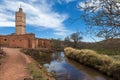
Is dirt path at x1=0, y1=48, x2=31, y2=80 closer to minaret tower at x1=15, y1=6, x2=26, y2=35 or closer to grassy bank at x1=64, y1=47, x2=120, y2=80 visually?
grassy bank at x1=64, y1=47, x2=120, y2=80

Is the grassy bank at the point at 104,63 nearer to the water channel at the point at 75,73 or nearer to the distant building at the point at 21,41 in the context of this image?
the water channel at the point at 75,73

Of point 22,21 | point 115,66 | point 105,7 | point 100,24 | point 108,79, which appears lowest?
point 108,79

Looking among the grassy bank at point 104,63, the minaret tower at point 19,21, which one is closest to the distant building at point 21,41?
the minaret tower at point 19,21

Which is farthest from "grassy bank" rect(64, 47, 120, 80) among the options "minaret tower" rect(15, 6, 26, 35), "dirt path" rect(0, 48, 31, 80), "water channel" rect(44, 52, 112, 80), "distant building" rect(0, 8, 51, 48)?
"minaret tower" rect(15, 6, 26, 35)

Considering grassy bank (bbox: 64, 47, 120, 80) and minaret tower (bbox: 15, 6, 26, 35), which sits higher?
minaret tower (bbox: 15, 6, 26, 35)

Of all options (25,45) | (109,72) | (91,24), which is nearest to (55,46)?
(25,45)

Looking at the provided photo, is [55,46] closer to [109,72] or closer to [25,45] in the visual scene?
[25,45]

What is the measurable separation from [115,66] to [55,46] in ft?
161

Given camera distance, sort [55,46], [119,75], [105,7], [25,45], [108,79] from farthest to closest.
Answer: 1. [55,46]
2. [25,45]
3. [108,79]
4. [119,75]
5. [105,7]

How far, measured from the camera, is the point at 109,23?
36.1 feet

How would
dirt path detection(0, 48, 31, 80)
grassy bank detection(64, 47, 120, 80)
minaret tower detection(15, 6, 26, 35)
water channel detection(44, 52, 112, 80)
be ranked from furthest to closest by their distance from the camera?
minaret tower detection(15, 6, 26, 35) → water channel detection(44, 52, 112, 80) → grassy bank detection(64, 47, 120, 80) → dirt path detection(0, 48, 31, 80)

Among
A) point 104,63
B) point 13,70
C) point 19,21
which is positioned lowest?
point 13,70

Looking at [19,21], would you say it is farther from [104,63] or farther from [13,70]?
[13,70]

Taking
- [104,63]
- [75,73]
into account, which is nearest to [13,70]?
[75,73]
